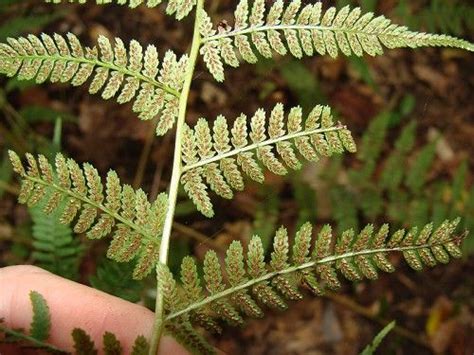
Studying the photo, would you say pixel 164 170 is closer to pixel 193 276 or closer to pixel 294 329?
pixel 294 329

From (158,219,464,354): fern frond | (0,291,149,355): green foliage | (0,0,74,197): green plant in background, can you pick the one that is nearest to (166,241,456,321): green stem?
(158,219,464,354): fern frond

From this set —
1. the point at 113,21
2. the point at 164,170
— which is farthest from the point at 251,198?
the point at 113,21

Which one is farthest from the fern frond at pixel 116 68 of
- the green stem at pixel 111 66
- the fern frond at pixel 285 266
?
the fern frond at pixel 285 266

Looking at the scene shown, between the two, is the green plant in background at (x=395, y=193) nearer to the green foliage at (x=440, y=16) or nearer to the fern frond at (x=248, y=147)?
the green foliage at (x=440, y=16)

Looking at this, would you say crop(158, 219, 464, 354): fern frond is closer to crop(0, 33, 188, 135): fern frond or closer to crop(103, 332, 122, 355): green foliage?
crop(103, 332, 122, 355): green foliage

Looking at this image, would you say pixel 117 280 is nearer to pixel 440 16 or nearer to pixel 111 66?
pixel 111 66

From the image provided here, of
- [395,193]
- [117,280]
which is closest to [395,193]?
[395,193]
